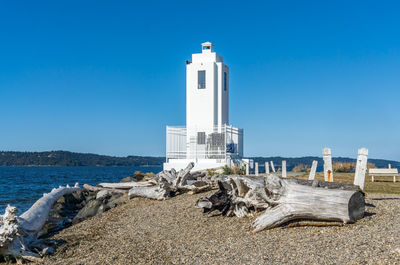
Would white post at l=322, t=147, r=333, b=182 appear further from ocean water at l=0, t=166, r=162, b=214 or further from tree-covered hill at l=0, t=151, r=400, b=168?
tree-covered hill at l=0, t=151, r=400, b=168

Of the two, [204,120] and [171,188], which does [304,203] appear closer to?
[171,188]

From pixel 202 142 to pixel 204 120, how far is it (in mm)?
1594

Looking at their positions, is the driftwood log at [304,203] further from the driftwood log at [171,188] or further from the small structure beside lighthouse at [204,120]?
the small structure beside lighthouse at [204,120]

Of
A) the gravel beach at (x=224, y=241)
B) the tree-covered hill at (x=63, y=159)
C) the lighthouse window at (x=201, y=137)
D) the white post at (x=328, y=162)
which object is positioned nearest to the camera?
the gravel beach at (x=224, y=241)

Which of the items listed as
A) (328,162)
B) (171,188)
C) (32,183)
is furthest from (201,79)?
(32,183)

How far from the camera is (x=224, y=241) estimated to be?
27.0ft

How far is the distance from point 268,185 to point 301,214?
1.00m

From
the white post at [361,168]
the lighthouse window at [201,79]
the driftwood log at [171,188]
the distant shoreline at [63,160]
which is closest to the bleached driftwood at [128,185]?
the driftwood log at [171,188]

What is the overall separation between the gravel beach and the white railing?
680 inches

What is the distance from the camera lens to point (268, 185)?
909 cm

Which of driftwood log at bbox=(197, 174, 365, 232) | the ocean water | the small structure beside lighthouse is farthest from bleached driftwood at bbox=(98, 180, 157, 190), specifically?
the small structure beside lighthouse

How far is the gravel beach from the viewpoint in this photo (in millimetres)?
6707

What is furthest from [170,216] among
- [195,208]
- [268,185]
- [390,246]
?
[390,246]

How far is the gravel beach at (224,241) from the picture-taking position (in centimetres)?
671
